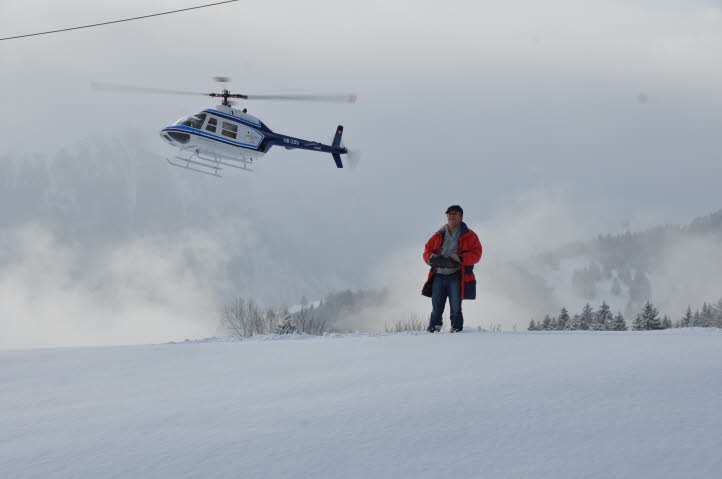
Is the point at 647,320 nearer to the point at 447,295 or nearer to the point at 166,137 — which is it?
the point at 166,137

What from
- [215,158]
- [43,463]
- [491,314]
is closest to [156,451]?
[43,463]

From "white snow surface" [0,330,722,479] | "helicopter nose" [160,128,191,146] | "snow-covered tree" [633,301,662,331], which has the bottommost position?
"white snow surface" [0,330,722,479]

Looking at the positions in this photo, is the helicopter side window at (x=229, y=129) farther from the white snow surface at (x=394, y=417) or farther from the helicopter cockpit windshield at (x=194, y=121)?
the white snow surface at (x=394, y=417)

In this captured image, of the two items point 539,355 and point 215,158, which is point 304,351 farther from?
point 215,158

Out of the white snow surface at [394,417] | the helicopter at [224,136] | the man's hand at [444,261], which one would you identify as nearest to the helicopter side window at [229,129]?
the helicopter at [224,136]

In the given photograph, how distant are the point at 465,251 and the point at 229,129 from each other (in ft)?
46.4

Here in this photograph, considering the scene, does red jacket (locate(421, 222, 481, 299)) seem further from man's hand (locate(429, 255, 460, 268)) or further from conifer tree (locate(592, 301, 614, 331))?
conifer tree (locate(592, 301, 614, 331))

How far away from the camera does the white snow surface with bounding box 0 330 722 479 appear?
100 inches

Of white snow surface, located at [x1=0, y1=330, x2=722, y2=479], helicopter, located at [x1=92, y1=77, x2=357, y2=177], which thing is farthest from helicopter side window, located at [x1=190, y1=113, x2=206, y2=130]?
white snow surface, located at [x1=0, y1=330, x2=722, y2=479]

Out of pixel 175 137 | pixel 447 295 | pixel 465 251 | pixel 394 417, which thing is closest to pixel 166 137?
pixel 175 137

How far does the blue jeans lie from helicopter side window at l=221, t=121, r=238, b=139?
1365 centimetres

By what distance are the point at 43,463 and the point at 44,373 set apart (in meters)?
2.79

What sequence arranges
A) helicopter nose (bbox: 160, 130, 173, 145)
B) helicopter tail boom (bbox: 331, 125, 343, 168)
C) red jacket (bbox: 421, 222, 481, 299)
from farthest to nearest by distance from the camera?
helicopter tail boom (bbox: 331, 125, 343, 168) < helicopter nose (bbox: 160, 130, 173, 145) < red jacket (bbox: 421, 222, 481, 299)

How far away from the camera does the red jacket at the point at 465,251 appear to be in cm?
788
